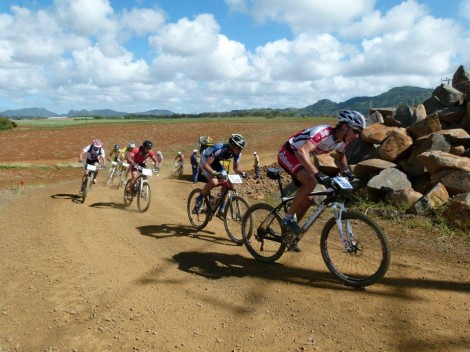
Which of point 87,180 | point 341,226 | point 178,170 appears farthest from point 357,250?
point 178,170

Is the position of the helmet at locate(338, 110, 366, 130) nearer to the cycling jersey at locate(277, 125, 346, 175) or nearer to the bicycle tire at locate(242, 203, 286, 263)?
the cycling jersey at locate(277, 125, 346, 175)

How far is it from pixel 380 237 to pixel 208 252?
11.3ft

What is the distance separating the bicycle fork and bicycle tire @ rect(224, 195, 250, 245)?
282 centimetres

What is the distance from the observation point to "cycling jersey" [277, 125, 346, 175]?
5.47 metres

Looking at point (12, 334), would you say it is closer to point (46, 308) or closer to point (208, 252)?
point (46, 308)

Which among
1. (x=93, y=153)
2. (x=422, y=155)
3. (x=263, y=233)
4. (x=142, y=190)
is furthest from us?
(x=93, y=153)

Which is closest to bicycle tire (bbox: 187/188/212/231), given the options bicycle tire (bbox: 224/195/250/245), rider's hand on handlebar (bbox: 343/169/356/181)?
bicycle tire (bbox: 224/195/250/245)

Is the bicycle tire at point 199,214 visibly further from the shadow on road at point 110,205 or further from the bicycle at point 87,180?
the bicycle at point 87,180

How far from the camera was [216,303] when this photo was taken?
491 centimetres

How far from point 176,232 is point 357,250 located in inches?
186

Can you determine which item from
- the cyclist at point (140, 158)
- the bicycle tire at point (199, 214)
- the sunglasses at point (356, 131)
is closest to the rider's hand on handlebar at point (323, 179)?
the sunglasses at point (356, 131)

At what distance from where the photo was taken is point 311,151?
5.68 metres

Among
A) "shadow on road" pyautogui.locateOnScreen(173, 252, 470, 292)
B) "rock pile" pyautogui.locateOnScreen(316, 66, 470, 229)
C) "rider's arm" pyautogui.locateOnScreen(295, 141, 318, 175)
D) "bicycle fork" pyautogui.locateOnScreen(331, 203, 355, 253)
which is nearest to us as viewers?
"bicycle fork" pyautogui.locateOnScreen(331, 203, 355, 253)

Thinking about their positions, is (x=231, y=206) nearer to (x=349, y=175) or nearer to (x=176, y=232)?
(x=176, y=232)
